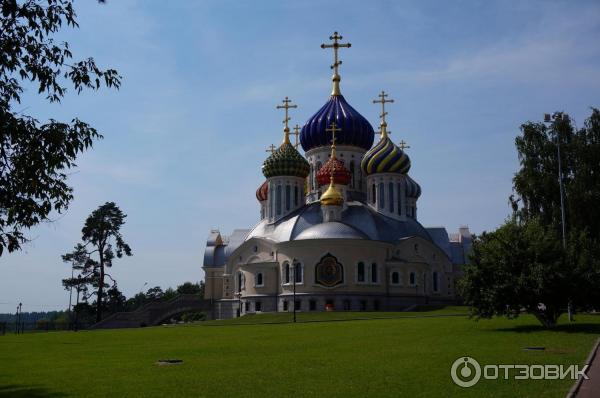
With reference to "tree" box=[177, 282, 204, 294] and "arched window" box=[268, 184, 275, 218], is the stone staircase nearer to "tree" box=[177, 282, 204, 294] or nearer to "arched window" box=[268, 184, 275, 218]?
Answer: "arched window" box=[268, 184, 275, 218]

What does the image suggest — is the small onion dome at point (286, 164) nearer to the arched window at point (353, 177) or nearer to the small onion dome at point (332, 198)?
the arched window at point (353, 177)

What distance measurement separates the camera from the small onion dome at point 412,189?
76375 mm

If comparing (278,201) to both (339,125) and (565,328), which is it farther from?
(565,328)

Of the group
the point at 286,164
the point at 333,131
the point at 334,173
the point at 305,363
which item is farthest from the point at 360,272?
the point at 305,363

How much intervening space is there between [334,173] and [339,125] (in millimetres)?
7502

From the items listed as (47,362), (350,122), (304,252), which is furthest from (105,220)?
(47,362)

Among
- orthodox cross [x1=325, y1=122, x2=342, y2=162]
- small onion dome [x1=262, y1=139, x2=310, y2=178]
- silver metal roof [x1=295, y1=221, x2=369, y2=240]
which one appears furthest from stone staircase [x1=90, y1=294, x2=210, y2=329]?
orthodox cross [x1=325, y1=122, x2=342, y2=162]

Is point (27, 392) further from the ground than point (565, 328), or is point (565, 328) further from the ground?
point (565, 328)

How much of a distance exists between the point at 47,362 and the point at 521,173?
111ft

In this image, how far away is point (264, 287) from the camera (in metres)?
59.1

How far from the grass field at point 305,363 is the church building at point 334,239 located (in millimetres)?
26423

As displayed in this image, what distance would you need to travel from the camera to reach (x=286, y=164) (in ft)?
212

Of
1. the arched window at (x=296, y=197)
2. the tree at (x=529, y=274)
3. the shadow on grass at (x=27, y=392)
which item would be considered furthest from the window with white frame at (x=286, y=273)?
the shadow on grass at (x=27, y=392)

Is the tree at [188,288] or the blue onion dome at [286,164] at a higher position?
the blue onion dome at [286,164]
